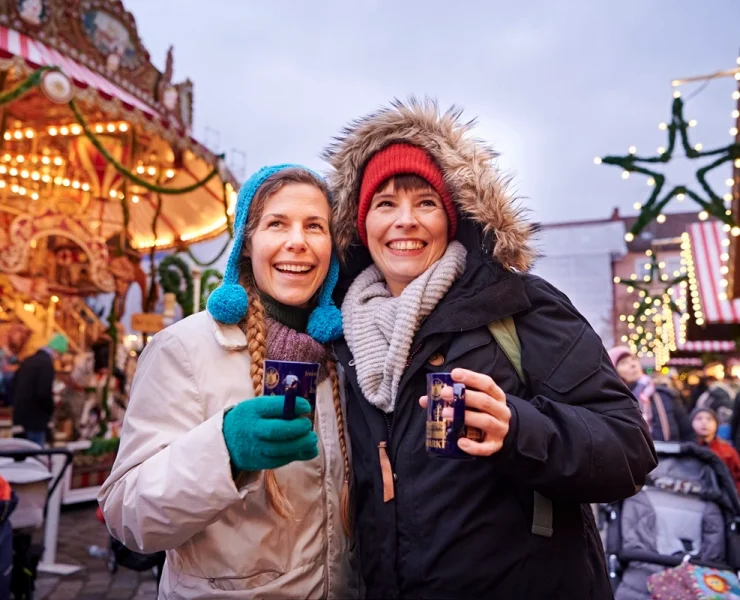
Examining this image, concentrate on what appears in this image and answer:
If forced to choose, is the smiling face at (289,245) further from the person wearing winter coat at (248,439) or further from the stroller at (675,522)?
the stroller at (675,522)

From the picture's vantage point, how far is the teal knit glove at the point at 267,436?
161cm

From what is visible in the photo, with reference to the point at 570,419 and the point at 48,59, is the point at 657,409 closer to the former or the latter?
the point at 570,419

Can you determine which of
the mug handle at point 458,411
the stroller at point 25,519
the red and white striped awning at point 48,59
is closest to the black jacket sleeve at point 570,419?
the mug handle at point 458,411

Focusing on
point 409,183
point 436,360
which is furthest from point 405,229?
point 436,360

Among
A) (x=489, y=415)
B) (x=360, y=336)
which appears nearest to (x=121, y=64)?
(x=360, y=336)

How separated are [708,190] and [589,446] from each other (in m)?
5.77

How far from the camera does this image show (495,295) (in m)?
2.00

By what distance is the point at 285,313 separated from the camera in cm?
225

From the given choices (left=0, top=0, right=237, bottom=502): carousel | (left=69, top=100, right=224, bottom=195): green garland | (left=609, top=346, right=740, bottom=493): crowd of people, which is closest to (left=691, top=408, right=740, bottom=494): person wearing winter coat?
(left=609, top=346, right=740, bottom=493): crowd of people

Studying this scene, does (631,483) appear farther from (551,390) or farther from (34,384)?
(34,384)

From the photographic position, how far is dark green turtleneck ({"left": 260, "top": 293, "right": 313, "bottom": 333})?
2230 mm

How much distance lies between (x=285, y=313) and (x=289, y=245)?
259 millimetres

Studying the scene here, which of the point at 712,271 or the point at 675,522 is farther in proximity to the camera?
the point at 712,271

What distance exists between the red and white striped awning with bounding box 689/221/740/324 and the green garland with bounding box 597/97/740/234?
298 cm
